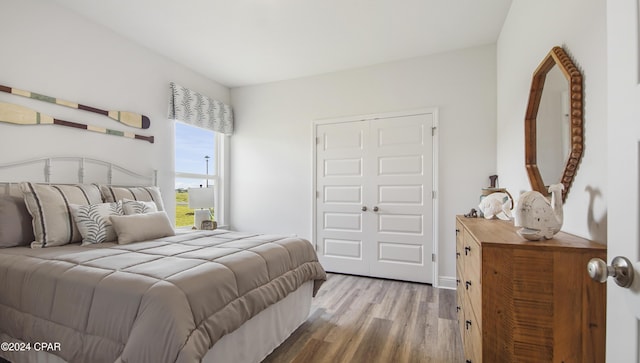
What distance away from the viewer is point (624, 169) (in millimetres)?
630

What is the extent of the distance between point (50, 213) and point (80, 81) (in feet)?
4.52

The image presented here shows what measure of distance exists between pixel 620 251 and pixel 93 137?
3.70 m

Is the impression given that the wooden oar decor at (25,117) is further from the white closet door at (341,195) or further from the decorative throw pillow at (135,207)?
the white closet door at (341,195)

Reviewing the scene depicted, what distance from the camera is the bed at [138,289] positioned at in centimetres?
122

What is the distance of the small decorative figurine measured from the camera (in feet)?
3.77

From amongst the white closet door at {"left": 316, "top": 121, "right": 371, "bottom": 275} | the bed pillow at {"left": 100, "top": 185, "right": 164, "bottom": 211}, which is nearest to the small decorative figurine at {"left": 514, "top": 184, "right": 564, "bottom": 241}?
the white closet door at {"left": 316, "top": 121, "right": 371, "bottom": 275}

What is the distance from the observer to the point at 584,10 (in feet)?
4.00

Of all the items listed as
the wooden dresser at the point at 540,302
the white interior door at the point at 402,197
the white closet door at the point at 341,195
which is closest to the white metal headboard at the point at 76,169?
the white closet door at the point at 341,195

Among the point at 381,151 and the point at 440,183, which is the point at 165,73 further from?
the point at 440,183

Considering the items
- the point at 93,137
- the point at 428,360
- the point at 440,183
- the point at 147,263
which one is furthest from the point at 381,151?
the point at 93,137

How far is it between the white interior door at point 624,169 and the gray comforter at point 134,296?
136 centimetres

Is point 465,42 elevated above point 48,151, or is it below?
above

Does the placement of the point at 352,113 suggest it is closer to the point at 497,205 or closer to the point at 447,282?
the point at 497,205

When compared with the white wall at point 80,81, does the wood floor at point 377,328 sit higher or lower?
lower
